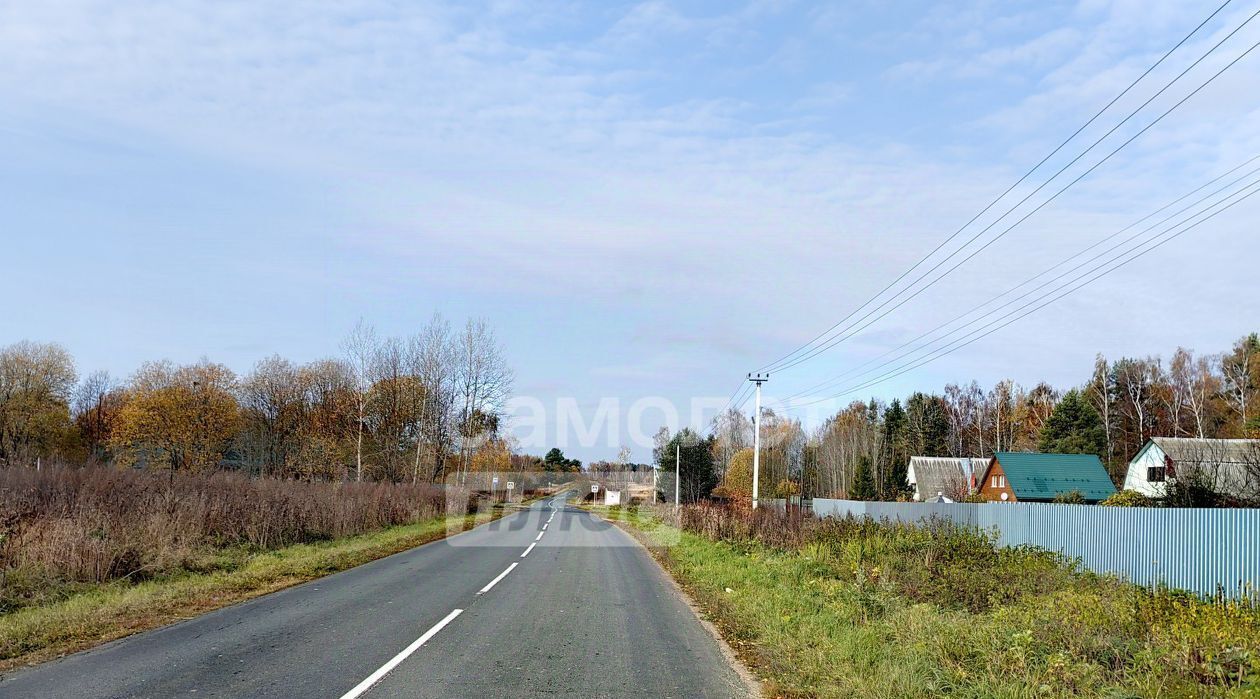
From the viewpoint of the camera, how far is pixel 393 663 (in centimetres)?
→ 820

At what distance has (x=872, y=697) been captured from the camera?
712cm

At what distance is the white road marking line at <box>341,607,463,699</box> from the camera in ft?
23.0

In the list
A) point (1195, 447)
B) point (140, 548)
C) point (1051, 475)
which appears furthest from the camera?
point (1051, 475)

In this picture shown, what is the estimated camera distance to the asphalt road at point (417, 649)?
7.25 m

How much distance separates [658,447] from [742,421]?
58.5 ft

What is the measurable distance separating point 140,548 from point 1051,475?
53.9m

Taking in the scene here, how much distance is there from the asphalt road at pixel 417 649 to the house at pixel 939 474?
5709 cm

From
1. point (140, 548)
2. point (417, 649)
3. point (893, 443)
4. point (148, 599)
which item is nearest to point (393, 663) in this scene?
point (417, 649)

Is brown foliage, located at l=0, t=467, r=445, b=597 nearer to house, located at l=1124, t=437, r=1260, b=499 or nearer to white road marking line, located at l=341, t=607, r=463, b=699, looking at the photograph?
white road marking line, located at l=341, t=607, r=463, b=699

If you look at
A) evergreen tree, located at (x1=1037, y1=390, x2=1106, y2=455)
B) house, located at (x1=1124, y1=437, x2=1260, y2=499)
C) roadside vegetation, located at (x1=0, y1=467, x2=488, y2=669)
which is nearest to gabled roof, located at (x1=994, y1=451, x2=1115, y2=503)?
house, located at (x1=1124, y1=437, x2=1260, y2=499)

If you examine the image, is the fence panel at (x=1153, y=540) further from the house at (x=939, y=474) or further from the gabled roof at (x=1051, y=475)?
the house at (x=939, y=474)

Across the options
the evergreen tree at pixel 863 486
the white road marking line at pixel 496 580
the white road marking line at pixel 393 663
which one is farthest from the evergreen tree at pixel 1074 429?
the white road marking line at pixel 393 663

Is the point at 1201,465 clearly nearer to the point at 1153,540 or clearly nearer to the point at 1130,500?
the point at 1130,500

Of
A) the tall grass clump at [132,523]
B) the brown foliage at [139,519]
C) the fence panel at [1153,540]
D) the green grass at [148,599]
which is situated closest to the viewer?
the green grass at [148,599]
